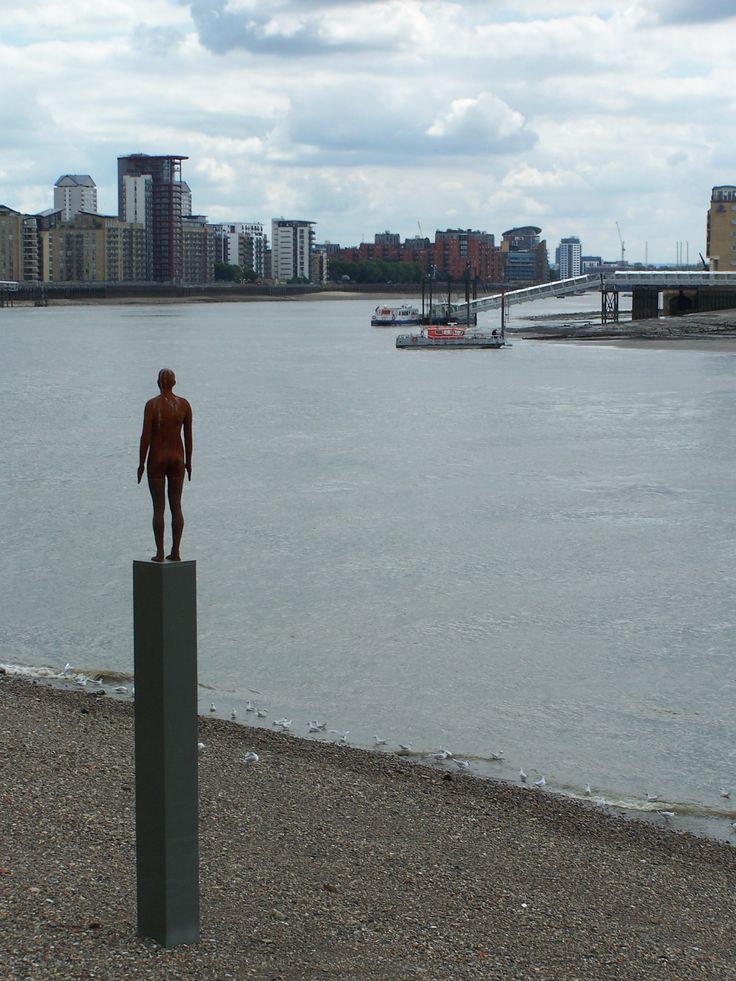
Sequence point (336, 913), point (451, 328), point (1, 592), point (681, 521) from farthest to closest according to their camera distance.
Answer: point (451, 328)
point (681, 521)
point (1, 592)
point (336, 913)

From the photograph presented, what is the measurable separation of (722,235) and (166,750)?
135757 mm

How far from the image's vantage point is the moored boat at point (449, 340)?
83250 mm

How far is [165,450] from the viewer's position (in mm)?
6387

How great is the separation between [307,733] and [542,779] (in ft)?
6.41

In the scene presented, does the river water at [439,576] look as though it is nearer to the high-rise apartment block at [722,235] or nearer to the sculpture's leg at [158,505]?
the sculpture's leg at [158,505]

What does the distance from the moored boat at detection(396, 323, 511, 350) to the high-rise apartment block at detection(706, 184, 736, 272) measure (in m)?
53.9

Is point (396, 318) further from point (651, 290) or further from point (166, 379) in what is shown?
point (166, 379)

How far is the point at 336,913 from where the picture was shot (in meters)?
6.96

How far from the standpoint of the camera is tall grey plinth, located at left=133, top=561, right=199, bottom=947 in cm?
610

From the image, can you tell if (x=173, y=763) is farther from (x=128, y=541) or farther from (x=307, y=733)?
(x=128, y=541)

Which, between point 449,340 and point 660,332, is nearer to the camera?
point 449,340

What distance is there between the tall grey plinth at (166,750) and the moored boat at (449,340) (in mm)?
77137

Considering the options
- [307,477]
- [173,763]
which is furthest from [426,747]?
[307,477]

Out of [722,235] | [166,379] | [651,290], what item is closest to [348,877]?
[166,379]
